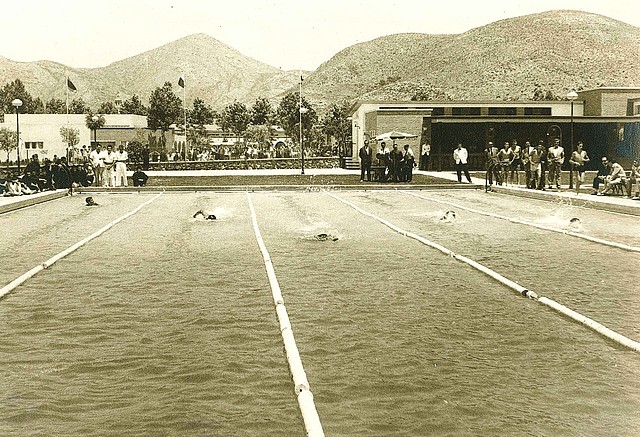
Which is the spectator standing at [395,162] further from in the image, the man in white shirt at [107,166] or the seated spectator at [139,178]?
the man in white shirt at [107,166]

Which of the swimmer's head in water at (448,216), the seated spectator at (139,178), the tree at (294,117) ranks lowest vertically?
the swimmer's head in water at (448,216)

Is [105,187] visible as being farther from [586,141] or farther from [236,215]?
[586,141]

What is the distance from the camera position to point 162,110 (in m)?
98.5

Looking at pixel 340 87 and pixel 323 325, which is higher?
pixel 340 87

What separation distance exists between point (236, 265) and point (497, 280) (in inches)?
140

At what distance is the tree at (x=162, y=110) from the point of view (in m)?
98.2

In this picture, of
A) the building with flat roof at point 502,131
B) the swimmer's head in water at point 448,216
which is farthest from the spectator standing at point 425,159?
the swimmer's head in water at point 448,216

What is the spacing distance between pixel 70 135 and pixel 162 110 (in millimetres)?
11133

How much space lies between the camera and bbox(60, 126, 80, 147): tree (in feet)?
317

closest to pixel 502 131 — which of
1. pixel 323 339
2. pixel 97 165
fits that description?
pixel 97 165

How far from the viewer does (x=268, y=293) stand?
9.04 metres

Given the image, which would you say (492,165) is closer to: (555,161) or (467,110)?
(555,161)

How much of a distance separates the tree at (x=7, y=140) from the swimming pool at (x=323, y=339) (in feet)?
282

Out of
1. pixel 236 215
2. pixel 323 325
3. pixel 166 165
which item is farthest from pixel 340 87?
pixel 323 325
